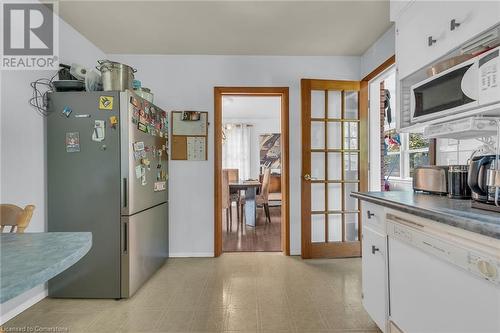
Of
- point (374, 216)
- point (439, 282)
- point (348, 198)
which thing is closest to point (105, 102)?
point (374, 216)

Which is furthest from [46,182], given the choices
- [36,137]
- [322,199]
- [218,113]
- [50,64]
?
[322,199]

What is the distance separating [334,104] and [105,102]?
2432 millimetres

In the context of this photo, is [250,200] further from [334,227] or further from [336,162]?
[336,162]

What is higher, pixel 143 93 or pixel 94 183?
pixel 143 93

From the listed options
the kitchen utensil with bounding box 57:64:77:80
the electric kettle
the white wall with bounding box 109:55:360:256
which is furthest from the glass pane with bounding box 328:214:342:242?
the kitchen utensil with bounding box 57:64:77:80

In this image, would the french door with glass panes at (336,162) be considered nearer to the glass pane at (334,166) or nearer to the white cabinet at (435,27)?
the glass pane at (334,166)

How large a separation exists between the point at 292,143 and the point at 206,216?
4.49 ft

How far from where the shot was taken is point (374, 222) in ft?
5.39

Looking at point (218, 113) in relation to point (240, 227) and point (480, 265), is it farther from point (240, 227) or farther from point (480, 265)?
point (480, 265)

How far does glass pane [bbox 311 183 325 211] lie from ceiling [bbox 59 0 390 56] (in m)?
1.61

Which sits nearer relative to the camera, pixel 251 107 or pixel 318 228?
pixel 318 228

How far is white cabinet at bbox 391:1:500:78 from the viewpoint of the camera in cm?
120

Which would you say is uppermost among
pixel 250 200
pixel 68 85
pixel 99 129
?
pixel 68 85

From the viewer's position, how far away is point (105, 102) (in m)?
2.07
